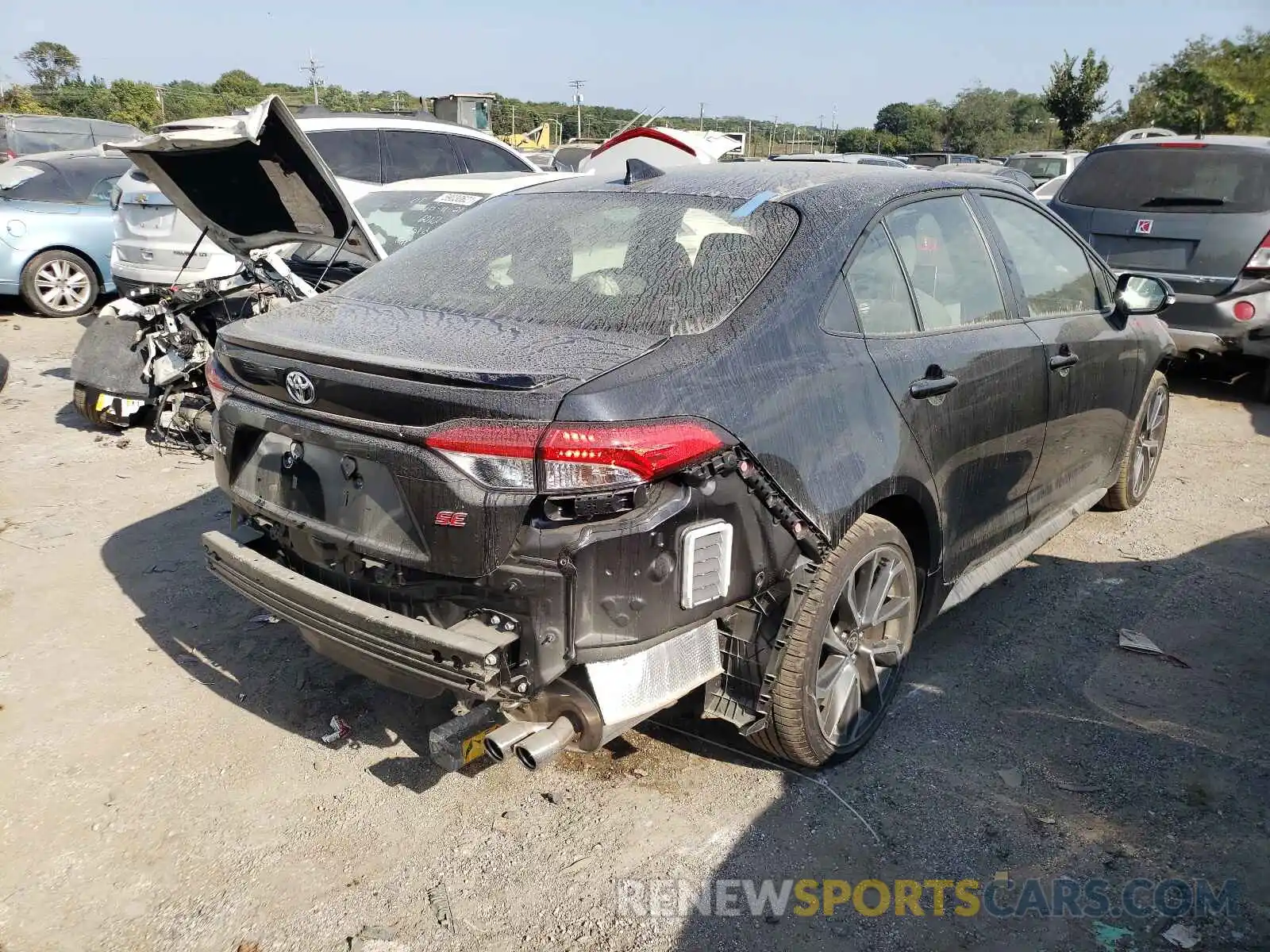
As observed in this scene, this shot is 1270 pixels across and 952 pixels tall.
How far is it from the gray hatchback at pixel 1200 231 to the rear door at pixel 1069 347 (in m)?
2.90

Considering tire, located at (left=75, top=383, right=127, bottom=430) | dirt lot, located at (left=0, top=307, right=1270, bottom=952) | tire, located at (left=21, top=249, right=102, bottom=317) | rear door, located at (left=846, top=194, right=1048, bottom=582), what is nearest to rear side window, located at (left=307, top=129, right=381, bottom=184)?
tire, located at (left=75, top=383, right=127, bottom=430)

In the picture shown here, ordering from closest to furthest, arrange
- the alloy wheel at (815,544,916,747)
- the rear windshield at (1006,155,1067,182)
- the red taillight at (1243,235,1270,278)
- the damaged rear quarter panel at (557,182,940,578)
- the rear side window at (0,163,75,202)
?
1. the damaged rear quarter panel at (557,182,940,578)
2. the alloy wheel at (815,544,916,747)
3. the red taillight at (1243,235,1270,278)
4. the rear side window at (0,163,75,202)
5. the rear windshield at (1006,155,1067,182)

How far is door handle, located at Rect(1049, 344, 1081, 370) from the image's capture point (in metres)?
3.86

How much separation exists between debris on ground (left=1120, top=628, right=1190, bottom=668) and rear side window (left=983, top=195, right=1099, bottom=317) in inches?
53.0

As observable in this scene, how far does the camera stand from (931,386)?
315 cm

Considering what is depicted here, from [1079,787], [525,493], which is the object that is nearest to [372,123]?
[525,493]

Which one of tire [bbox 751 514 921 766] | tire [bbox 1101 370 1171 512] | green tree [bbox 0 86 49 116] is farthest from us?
green tree [bbox 0 86 49 116]

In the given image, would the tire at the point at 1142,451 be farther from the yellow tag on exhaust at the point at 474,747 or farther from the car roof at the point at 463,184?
the car roof at the point at 463,184

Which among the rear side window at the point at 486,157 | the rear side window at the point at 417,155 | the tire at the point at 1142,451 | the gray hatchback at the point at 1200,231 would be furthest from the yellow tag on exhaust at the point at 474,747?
the rear side window at the point at 486,157

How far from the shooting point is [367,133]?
7.85 metres

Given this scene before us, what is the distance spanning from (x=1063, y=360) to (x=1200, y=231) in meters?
4.20

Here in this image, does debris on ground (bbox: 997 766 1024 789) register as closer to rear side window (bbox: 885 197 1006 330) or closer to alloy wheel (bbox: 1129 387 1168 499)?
rear side window (bbox: 885 197 1006 330)

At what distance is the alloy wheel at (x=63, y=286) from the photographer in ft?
34.4

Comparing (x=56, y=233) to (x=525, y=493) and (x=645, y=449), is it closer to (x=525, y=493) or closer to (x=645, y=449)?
(x=525, y=493)
